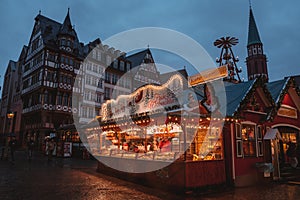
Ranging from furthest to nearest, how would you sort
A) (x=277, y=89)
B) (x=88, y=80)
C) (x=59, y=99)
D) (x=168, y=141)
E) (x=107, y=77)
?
(x=107, y=77) < (x=88, y=80) < (x=59, y=99) < (x=277, y=89) < (x=168, y=141)

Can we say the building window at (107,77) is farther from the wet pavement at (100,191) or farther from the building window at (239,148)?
the building window at (239,148)

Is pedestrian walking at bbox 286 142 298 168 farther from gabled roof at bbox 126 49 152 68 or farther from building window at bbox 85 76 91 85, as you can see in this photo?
gabled roof at bbox 126 49 152 68

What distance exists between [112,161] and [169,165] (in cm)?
473

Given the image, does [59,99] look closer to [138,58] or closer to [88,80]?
[88,80]

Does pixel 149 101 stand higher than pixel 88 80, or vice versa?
pixel 88 80

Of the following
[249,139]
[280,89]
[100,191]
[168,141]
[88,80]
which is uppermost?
[88,80]

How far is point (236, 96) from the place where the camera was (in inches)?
460

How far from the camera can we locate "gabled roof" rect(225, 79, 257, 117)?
10779mm

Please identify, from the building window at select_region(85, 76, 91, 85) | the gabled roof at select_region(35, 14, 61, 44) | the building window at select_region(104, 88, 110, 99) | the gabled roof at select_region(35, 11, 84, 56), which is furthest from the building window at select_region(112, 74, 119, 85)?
the gabled roof at select_region(35, 14, 61, 44)

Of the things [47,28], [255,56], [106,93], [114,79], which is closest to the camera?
[47,28]

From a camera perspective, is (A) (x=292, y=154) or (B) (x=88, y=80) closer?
(A) (x=292, y=154)

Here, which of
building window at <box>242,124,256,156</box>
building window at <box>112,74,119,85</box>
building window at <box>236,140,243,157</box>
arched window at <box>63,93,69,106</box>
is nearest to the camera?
building window at <box>236,140,243,157</box>

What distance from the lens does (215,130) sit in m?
11.5

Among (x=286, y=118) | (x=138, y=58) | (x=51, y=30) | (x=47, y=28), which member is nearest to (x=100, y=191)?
(x=286, y=118)
